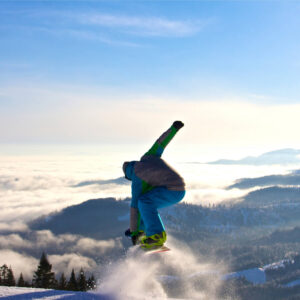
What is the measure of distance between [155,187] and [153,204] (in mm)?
336

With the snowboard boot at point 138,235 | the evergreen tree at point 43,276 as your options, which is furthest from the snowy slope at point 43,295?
the evergreen tree at point 43,276

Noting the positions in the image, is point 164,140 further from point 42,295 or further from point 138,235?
point 42,295

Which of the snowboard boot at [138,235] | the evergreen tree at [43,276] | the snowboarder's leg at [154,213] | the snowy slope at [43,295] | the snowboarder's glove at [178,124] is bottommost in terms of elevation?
the evergreen tree at [43,276]

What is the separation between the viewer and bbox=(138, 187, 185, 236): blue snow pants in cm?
635

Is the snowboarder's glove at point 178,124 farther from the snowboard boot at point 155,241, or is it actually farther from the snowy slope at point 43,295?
the snowy slope at point 43,295

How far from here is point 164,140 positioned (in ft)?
21.7

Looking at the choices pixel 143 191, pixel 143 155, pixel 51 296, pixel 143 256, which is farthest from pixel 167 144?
pixel 51 296

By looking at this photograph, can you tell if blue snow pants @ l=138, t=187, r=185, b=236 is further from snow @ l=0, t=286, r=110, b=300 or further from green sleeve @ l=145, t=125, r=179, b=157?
snow @ l=0, t=286, r=110, b=300

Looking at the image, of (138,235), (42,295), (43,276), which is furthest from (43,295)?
(43,276)

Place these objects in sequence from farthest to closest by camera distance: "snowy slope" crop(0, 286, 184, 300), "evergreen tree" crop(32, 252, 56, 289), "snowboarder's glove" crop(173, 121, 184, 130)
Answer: "evergreen tree" crop(32, 252, 56, 289)
"snowboarder's glove" crop(173, 121, 184, 130)
"snowy slope" crop(0, 286, 184, 300)

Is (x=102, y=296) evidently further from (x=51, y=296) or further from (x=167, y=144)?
(x=167, y=144)

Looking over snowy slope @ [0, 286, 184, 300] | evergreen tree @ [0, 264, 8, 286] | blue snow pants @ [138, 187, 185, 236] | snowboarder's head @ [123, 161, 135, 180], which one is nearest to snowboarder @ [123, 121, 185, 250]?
blue snow pants @ [138, 187, 185, 236]

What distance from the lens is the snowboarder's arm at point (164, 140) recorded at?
6500mm

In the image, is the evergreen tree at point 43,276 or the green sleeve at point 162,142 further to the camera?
the evergreen tree at point 43,276
